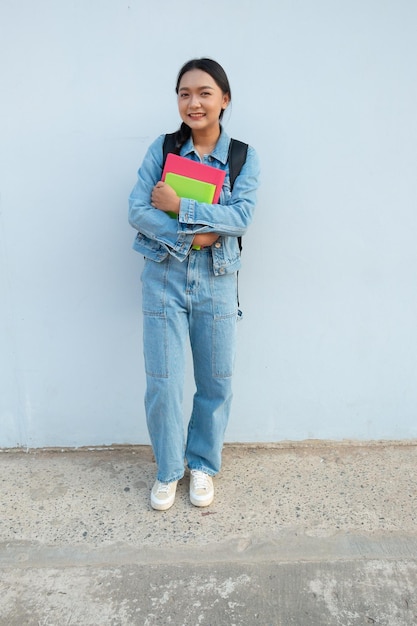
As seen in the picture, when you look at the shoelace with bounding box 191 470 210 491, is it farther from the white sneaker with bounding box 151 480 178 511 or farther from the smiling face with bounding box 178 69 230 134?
the smiling face with bounding box 178 69 230 134

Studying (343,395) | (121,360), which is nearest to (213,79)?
(121,360)

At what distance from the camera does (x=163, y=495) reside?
244cm

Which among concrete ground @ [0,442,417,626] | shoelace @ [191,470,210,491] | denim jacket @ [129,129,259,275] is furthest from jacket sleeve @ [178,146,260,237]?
concrete ground @ [0,442,417,626]

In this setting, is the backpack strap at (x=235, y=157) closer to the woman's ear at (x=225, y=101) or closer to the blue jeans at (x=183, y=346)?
the woman's ear at (x=225, y=101)

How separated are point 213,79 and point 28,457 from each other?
2096mm

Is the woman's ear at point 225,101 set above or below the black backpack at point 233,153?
above

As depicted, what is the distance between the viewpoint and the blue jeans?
2.27 metres

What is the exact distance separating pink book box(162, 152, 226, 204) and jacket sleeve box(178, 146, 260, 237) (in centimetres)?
8

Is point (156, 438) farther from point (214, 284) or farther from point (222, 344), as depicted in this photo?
point (214, 284)

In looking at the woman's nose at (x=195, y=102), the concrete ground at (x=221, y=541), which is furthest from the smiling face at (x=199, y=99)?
the concrete ground at (x=221, y=541)

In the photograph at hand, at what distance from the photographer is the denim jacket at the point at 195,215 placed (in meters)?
2.13

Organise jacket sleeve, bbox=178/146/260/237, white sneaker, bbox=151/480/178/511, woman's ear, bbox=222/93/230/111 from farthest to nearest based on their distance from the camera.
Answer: white sneaker, bbox=151/480/178/511 → woman's ear, bbox=222/93/230/111 → jacket sleeve, bbox=178/146/260/237

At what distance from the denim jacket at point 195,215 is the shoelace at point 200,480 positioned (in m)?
0.97

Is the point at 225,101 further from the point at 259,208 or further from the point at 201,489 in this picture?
the point at 201,489
